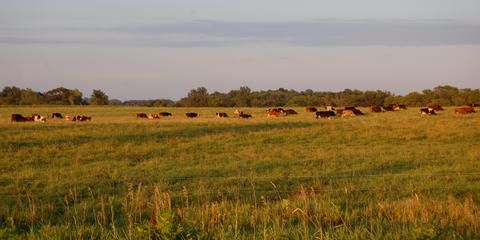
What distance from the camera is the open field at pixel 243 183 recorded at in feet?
20.9

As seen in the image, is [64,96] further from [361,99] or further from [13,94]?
[361,99]

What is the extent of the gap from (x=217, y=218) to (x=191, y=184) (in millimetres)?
4498

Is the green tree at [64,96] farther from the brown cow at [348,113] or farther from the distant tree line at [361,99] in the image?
the brown cow at [348,113]

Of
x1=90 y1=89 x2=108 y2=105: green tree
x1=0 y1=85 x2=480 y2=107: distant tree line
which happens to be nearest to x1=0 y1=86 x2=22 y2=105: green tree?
x1=0 y1=85 x2=480 y2=107: distant tree line

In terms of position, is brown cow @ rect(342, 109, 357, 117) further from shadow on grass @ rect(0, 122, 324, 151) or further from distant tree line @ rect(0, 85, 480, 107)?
distant tree line @ rect(0, 85, 480, 107)

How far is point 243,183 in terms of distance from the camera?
37.2 feet

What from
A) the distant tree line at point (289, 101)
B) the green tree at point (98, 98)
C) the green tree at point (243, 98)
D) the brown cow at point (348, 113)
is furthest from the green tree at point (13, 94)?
the brown cow at point (348, 113)

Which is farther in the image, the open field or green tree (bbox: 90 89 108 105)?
green tree (bbox: 90 89 108 105)

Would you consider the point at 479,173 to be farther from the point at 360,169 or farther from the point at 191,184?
the point at 191,184

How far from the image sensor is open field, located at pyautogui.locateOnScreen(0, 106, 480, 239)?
251 inches

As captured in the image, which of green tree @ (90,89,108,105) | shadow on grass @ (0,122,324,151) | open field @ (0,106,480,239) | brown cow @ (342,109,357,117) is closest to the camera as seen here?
open field @ (0,106,480,239)

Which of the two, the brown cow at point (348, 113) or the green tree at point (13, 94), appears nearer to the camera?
the brown cow at point (348, 113)

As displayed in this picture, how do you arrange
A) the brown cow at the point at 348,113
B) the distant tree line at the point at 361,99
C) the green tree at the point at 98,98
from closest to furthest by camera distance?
the brown cow at the point at 348,113 < the distant tree line at the point at 361,99 < the green tree at the point at 98,98

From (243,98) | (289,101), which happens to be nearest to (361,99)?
(289,101)
